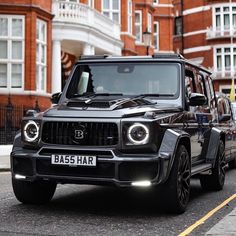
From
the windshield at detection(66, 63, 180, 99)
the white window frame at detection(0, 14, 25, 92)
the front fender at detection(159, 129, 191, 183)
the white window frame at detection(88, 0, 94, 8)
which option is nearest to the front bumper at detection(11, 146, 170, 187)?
the front fender at detection(159, 129, 191, 183)

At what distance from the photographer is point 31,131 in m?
6.31

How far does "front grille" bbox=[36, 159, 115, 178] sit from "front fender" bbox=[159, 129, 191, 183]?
58 centimetres

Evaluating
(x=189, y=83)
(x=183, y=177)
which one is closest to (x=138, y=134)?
(x=183, y=177)

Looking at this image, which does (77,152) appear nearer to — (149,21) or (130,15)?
(130,15)

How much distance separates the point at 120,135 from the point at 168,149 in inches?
24.1

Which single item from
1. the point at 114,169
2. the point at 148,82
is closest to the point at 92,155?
the point at 114,169

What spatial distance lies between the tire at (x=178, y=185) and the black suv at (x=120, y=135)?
1 centimetres

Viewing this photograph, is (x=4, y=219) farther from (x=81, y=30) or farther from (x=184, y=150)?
(x=81, y=30)

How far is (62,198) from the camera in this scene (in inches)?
307

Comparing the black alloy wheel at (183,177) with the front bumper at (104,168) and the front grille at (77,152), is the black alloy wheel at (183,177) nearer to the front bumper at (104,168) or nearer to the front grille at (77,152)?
the front bumper at (104,168)

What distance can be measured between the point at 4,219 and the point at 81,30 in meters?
17.9

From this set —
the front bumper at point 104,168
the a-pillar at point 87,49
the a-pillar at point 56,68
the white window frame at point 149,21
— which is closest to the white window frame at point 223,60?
the white window frame at point 149,21

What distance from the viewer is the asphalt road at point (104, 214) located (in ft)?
18.4

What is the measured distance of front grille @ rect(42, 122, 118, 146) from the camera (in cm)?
598
